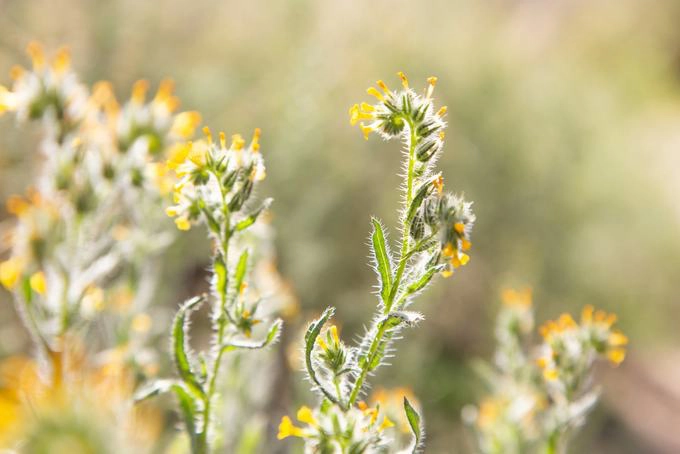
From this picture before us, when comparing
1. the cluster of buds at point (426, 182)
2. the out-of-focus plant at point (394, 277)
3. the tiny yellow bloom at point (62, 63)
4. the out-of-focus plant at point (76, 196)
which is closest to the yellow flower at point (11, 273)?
the out-of-focus plant at point (76, 196)

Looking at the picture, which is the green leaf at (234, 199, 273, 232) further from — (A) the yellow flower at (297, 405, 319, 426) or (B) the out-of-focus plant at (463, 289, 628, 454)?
(B) the out-of-focus plant at (463, 289, 628, 454)

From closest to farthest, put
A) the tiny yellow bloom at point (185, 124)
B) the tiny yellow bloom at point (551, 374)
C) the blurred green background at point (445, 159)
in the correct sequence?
the tiny yellow bloom at point (551, 374) < the tiny yellow bloom at point (185, 124) < the blurred green background at point (445, 159)

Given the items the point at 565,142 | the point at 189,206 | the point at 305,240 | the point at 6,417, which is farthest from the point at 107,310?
the point at 565,142

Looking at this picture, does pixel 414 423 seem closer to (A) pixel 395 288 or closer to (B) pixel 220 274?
(A) pixel 395 288

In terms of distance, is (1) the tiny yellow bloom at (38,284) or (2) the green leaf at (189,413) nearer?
(2) the green leaf at (189,413)

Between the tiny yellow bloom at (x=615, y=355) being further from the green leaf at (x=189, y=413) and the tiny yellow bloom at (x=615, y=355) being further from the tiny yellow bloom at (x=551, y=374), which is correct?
the green leaf at (x=189, y=413)

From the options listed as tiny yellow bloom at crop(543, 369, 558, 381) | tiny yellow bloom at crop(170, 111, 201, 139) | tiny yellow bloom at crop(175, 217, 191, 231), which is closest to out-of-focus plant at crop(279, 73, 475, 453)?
tiny yellow bloom at crop(175, 217, 191, 231)

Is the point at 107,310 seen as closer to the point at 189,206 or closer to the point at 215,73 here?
the point at 189,206
